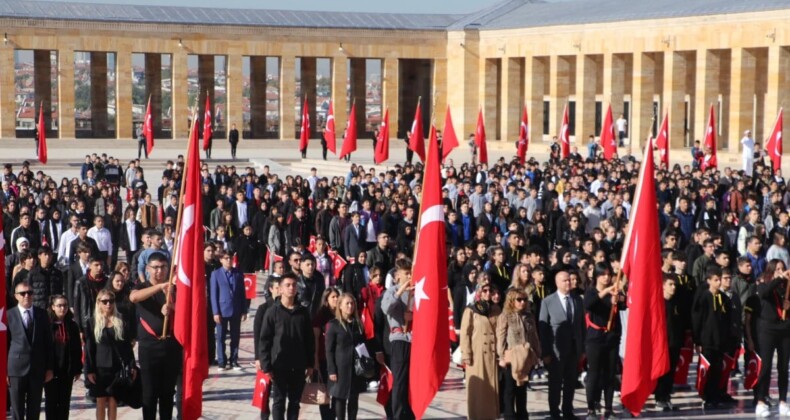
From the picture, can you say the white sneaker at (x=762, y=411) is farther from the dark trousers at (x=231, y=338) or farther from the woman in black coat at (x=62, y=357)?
the woman in black coat at (x=62, y=357)

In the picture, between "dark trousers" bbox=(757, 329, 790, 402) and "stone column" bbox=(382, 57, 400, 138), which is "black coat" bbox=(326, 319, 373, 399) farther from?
"stone column" bbox=(382, 57, 400, 138)

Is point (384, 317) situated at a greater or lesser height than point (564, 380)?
greater

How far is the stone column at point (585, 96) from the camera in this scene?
47344mm

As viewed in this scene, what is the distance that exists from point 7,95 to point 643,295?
142 ft

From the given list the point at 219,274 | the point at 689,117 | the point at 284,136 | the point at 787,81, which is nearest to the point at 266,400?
the point at 219,274

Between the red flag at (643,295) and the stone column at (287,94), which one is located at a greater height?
the stone column at (287,94)

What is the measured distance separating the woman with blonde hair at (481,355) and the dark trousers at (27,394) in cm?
338

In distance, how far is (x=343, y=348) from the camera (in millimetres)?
10539

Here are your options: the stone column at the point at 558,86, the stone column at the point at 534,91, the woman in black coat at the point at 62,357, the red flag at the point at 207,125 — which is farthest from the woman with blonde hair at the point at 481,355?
the stone column at the point at 534,91

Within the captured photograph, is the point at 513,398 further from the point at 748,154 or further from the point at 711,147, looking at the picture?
the point at 748,154

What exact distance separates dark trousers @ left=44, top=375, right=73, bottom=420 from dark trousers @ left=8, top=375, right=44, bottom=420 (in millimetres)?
129

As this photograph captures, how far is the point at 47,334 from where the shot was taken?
9.82 metres

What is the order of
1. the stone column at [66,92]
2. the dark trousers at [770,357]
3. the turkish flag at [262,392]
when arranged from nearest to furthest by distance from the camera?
the turkish flag at [262,392]
the dark trousers at [770,357]
the stone column at [66,92]

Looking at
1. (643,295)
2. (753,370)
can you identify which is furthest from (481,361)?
(753,370)
